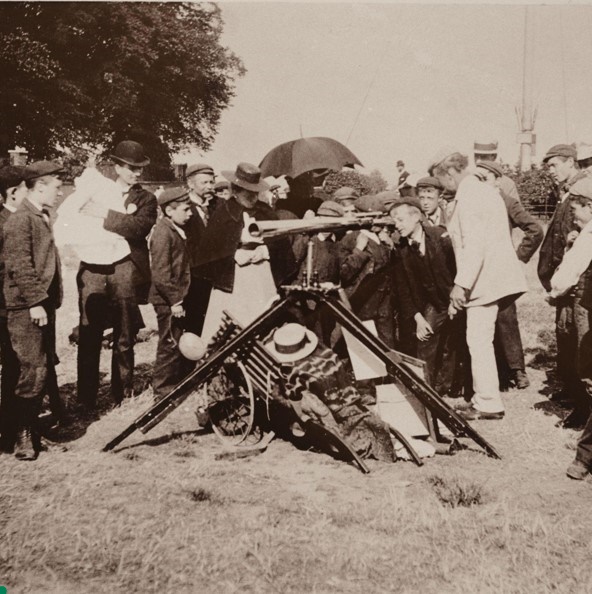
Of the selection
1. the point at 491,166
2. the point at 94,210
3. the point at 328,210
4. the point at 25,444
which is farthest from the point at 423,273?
the point at 25,444

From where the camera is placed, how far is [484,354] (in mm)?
5211

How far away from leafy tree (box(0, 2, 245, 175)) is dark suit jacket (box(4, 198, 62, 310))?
2.02 metres

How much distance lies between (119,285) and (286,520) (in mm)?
2880

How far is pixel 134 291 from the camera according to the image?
571cm

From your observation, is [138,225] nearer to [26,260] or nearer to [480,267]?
[26,260]

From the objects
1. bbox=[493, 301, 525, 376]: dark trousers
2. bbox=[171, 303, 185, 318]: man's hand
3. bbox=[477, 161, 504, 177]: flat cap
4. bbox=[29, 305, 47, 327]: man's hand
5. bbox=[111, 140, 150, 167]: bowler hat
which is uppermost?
bbox=[111, 140, 150, 167]: bowler hat

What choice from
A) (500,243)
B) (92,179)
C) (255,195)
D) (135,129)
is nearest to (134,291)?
(92,179)

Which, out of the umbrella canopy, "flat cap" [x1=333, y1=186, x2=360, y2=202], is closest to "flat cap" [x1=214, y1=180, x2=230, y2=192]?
"flat cap" [x1=333, y1=186, x2=360, y2=202]

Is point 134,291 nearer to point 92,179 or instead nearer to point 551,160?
point 92,179

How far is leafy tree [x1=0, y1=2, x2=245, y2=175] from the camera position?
6258mm

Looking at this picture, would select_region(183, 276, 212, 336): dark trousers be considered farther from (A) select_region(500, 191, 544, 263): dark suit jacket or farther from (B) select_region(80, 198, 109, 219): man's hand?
(A) select_region(500, 191, 544, 263): dark suit jacket

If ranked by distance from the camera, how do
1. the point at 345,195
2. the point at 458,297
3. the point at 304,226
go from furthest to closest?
the point at 345,195 < the point at 458,297 < the point at 304,226

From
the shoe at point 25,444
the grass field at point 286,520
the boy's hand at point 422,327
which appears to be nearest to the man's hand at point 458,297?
the boy's hand at point 422,327

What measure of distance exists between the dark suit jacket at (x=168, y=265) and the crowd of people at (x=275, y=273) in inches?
0.5
